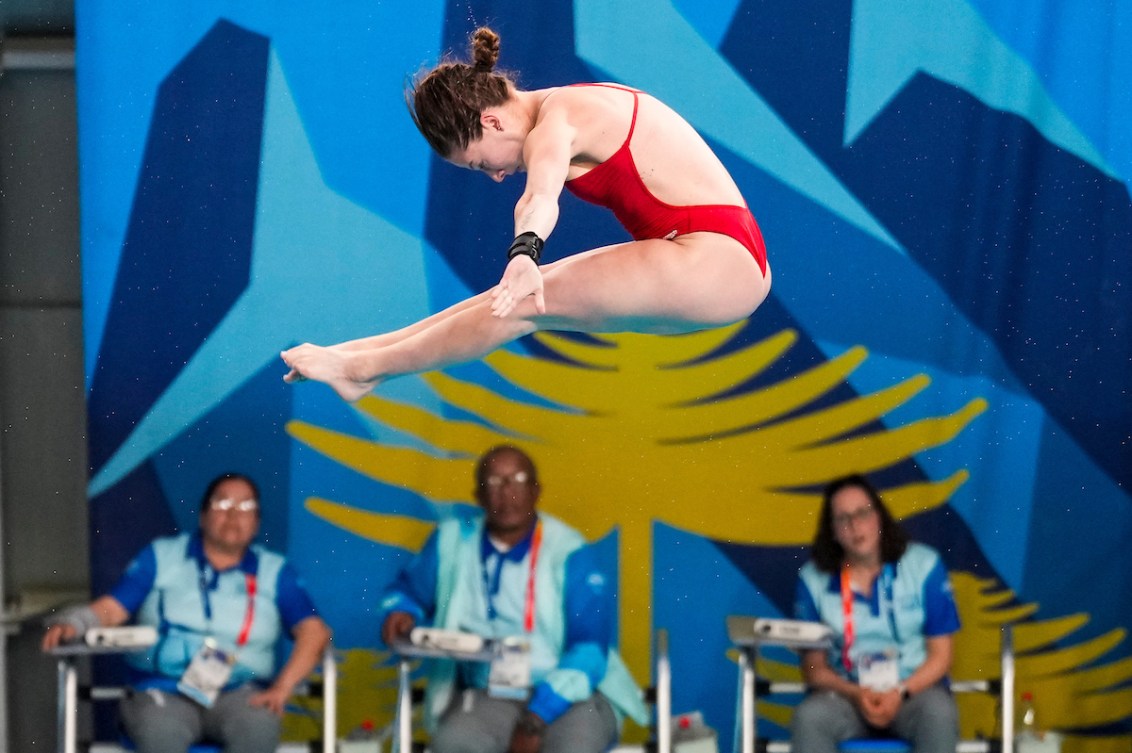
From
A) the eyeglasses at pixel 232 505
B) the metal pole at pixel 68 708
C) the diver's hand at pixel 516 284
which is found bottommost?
the metal pole at pixel 68 708

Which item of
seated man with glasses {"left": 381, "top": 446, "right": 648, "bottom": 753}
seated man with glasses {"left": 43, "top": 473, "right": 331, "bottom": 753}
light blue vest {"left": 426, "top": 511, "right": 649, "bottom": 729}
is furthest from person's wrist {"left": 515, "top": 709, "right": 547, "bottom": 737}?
seated man with glasses {"left": 43, "top": 473, "right": 331, "bottom": 753}

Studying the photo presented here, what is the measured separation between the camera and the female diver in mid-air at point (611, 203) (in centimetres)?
296

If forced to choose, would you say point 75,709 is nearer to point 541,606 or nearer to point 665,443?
point 541,606

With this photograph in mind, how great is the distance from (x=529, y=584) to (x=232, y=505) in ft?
3.03

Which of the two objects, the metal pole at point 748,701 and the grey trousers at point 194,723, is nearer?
the grey trousers at point 194,723

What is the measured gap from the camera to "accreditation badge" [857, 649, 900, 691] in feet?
13.0

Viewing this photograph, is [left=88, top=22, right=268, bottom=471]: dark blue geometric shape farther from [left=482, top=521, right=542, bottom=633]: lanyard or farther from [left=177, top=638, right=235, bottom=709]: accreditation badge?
[left=482, top=521, right=542, bottom=633]: lanyard

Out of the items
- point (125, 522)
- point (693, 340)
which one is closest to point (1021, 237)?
point (693, 340)

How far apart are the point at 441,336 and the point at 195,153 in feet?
6.34

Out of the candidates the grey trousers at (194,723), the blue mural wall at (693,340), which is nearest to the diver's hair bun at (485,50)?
the blue mural wall at (693,340)

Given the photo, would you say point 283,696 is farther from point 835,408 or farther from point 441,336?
point 835,408

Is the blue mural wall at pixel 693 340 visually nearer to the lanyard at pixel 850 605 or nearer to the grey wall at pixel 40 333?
the grey wall at pixel 40 333

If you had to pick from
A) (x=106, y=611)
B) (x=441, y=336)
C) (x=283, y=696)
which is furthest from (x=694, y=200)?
(x=106, y=611)

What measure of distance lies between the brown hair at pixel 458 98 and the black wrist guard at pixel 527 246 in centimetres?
47
